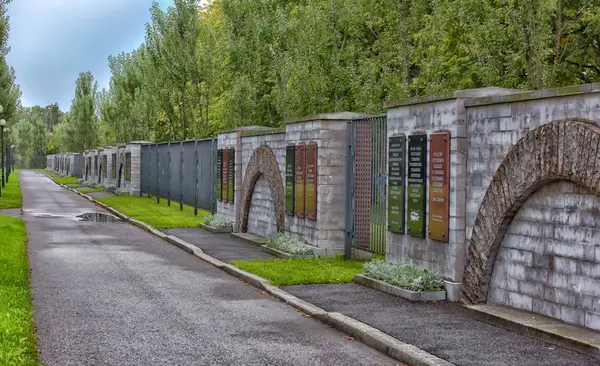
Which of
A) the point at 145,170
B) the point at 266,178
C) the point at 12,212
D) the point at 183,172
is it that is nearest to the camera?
the point at 266,178

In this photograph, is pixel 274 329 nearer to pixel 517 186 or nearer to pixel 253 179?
pixel 517 186

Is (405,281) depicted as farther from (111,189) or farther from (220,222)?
(111,189)

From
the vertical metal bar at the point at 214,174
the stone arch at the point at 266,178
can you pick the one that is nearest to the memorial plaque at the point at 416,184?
the stone arch at the point at 266,178

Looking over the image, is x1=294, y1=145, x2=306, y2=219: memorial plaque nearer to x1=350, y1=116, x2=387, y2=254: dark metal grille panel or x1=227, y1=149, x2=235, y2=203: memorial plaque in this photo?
x1=350, y1=116, x2=387, y2=254: dark metal grille panel

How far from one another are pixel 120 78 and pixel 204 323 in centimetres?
4967

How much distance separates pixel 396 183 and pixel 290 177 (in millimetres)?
5236

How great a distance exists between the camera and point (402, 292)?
1130 centimetres

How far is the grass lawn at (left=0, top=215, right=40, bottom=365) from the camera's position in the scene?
24.9 feet

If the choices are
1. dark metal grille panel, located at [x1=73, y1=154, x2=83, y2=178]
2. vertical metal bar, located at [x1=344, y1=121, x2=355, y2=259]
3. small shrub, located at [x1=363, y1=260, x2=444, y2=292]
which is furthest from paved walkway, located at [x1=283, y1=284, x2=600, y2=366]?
dark metal grille panel, located at [x1=73, y1=154, x2=83, y2=178]

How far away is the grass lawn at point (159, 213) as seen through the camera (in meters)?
24.8

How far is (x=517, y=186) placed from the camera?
32.0 ft

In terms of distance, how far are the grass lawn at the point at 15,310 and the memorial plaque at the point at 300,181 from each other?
5.64 meters

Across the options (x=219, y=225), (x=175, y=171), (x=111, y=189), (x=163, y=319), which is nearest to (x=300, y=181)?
(x=219, y=225)

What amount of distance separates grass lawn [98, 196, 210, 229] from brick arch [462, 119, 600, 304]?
14632 millimetres
